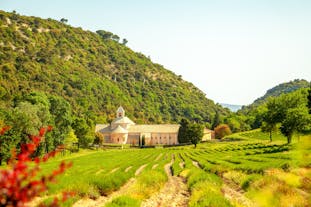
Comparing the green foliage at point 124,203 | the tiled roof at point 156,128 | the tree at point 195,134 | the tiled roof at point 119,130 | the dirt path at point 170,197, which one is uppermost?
the tiled roof at point 156,128

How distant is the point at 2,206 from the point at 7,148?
58354 millimetres

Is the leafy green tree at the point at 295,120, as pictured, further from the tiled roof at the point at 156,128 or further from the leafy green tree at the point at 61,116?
the tiled roof at the point at 156,128

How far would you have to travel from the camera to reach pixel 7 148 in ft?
187

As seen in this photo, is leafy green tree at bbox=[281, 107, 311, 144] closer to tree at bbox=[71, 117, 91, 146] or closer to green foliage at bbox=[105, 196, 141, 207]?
green foliage at bbox=[105, 196, 141, 207]

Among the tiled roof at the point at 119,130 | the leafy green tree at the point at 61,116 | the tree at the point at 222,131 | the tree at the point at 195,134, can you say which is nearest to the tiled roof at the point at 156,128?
the tiled roof at the point at 119,130

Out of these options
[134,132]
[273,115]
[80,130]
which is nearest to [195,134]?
[273,115]

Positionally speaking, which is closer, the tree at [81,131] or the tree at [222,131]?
the tree at [81,131]

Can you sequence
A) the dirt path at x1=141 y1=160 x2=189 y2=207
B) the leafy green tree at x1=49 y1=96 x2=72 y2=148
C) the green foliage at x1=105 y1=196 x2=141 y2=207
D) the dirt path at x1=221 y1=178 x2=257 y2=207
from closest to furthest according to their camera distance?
the green foliage at x1=105 y1=196 x2=141 y2=207 → the dirt path at x1=221 y1=178 x2=257 y2=207 → the dirt path at x1=141 y1=160 x2=189 y2=207 → the leafy green tree at x1=49 y1=96 x2=72 y2=148

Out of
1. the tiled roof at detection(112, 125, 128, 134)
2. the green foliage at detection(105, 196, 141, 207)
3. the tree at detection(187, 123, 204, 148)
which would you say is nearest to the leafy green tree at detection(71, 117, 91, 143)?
the tree at detection(187, 123, 204, 148)

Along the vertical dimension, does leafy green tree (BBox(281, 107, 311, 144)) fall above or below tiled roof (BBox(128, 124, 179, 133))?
below

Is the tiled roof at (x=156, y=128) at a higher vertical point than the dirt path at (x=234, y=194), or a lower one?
higher

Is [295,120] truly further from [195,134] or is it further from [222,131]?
[222,131]

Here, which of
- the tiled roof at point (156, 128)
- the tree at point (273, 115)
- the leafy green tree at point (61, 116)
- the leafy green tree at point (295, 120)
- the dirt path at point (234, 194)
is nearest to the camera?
the dirt path at point (234, 194)

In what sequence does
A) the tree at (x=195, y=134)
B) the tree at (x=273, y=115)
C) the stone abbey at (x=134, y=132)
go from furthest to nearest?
the stone abbey at (x=134, y=132) < the tree at (x=195, y=134) < the tree at (x=273, y=115)
